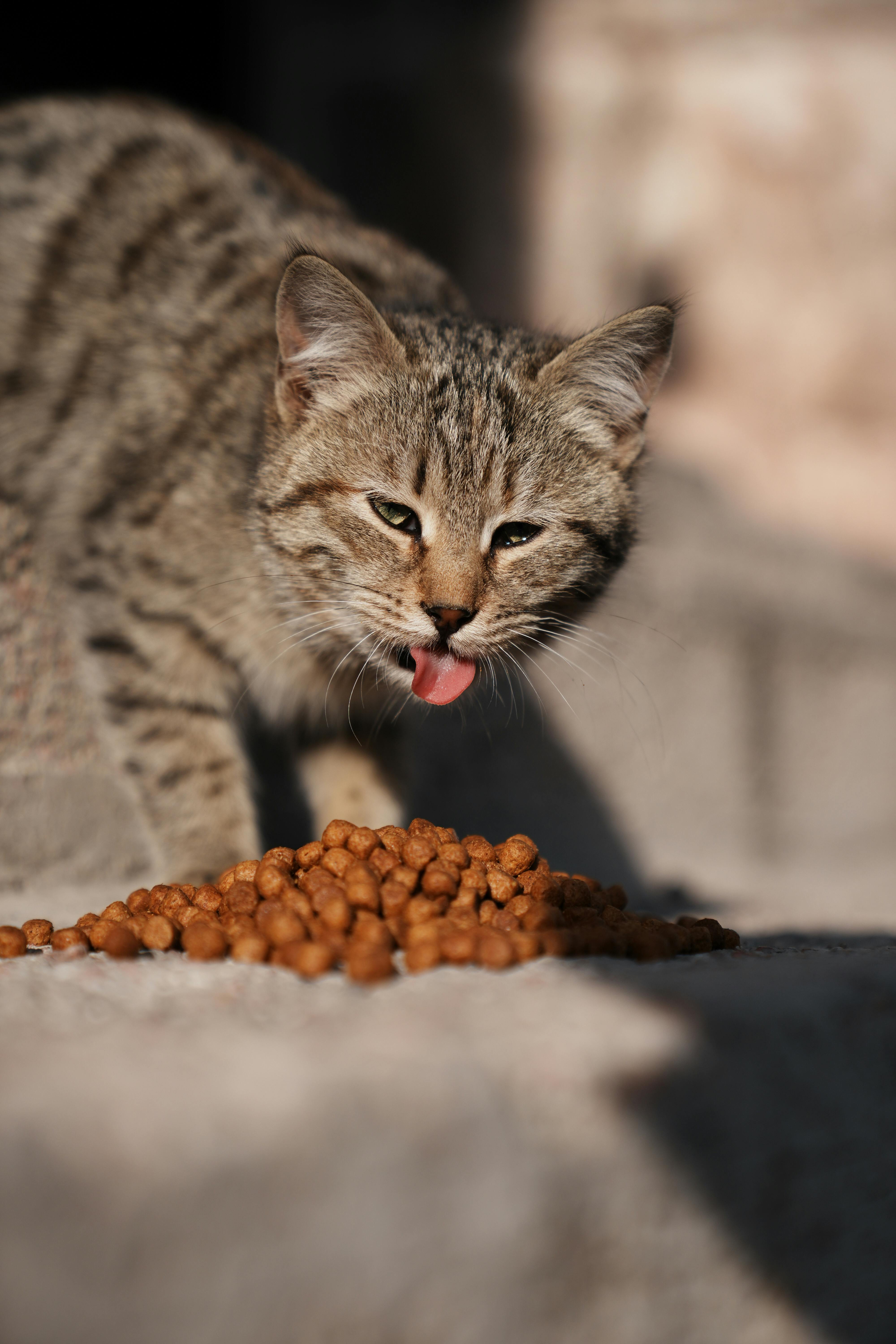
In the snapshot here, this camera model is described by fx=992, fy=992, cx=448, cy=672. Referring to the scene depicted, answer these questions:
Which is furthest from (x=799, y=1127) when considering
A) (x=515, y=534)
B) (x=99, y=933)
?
(x=515, y=534)

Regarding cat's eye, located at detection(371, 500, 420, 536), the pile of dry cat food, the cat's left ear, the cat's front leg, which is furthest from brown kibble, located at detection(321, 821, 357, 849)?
the cat's left ear

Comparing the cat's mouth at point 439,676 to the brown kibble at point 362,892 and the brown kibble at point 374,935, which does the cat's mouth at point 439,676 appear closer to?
the brown kibble at point 362,892

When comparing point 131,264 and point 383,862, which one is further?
point 131,264

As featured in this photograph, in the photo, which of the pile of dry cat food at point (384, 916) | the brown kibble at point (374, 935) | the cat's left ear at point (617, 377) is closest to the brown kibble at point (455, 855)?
the pile of dry cat food at point (384, 916)

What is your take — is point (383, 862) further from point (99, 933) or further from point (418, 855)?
point (99, 933)

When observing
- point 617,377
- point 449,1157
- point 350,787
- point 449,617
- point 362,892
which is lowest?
point 350,787
